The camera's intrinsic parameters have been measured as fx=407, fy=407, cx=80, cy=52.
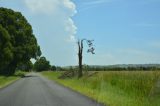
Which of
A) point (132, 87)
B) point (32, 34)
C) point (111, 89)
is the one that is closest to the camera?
point (132, 87)

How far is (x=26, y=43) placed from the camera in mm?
91125

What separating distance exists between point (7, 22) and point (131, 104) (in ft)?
232

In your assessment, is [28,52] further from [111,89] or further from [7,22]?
[111,89]

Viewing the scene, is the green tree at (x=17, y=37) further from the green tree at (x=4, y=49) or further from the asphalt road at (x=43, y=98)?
the asphalt road at (x=43, y=98)

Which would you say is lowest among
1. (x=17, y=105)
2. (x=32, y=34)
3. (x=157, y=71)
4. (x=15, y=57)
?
(x=17, y=105)

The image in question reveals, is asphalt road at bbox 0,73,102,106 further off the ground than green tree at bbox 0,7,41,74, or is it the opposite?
green tree at bbox 0,7,41,74

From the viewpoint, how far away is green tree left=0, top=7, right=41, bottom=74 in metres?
86.0

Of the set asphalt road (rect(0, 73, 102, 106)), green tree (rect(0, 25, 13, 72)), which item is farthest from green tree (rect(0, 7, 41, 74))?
asphalt road (rect(0, 73, 102, 106))

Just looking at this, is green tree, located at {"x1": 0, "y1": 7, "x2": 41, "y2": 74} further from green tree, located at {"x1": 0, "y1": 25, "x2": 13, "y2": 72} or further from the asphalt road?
the asphalt road

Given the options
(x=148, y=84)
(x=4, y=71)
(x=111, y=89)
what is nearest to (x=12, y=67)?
(x=4, y=71)

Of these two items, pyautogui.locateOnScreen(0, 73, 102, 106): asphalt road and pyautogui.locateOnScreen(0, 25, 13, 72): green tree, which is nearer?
pyautogui.locateOnScreen(0, 73, 102, 106): asphalt road

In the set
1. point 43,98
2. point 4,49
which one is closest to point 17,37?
point 4,49

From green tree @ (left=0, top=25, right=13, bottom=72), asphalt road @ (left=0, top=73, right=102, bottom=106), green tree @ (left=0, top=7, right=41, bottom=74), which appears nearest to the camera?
asphalt road @ (left=0, top=73, right=102, bottom=106)

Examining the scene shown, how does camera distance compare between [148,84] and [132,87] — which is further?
[132,87]
